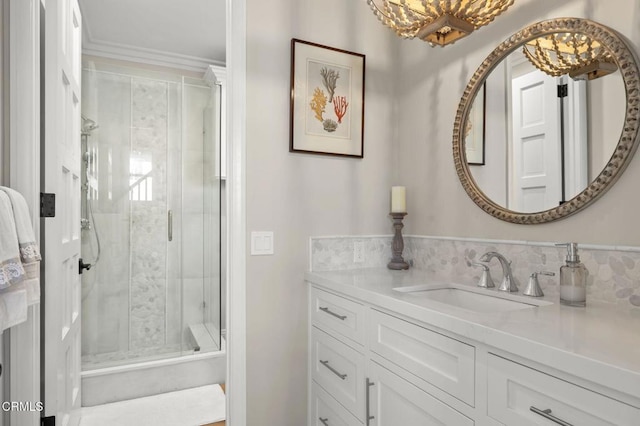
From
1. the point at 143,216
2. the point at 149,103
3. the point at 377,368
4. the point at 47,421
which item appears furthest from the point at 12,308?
the point at 149,103

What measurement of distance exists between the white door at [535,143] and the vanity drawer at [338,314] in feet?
2.46

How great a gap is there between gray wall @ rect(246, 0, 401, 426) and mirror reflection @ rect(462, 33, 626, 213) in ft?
2.24

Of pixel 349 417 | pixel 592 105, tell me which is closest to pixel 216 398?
pixel 349 417

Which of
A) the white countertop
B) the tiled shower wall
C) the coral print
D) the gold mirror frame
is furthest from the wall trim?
the tiled shower wall

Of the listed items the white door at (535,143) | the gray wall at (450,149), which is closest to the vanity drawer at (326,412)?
the gray wall at (450,149)

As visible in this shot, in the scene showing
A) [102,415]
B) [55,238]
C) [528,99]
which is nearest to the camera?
[528,99]

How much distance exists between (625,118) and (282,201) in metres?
1.33

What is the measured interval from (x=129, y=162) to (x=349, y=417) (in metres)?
2.70

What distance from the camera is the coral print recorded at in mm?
1903

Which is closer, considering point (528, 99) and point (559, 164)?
point (559, 164)

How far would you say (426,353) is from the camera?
1.12m

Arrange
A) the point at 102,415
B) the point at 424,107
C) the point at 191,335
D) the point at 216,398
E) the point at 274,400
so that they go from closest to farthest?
the point at 274,400 < the point at 424,107 < the point at 102,415 < the point at 216,398 < the point at 191,335

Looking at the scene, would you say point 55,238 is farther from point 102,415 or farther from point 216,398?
point 216,398

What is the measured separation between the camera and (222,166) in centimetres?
313
